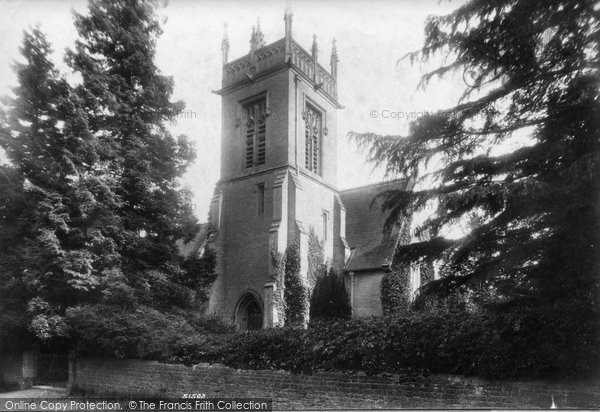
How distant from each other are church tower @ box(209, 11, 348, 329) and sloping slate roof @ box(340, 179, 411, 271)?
1120 millimetres

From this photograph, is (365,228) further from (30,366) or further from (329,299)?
(30,366)

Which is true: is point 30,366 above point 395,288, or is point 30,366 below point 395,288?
below

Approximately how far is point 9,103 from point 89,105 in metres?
2.62

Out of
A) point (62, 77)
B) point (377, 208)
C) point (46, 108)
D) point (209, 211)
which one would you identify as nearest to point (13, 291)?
point (46, 108)

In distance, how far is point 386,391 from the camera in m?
8.08

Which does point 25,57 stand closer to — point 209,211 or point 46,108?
point 46,108

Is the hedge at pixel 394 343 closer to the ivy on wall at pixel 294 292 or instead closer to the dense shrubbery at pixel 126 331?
the dense shrubbery at pixel 126 331

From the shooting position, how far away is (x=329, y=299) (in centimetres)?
1992

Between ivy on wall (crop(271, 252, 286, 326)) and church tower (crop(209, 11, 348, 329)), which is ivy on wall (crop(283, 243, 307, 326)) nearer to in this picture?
ivy on wall (crop(271, 252, 286, 326))

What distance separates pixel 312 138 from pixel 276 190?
15.4 ft

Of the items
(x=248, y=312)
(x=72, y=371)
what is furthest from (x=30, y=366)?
(x=248, y=312)

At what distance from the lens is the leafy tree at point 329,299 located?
1969 cm

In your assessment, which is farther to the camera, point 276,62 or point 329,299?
point 276,62

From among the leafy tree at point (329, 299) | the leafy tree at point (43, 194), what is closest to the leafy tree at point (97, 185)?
the leafy tree at point (43, 194)
